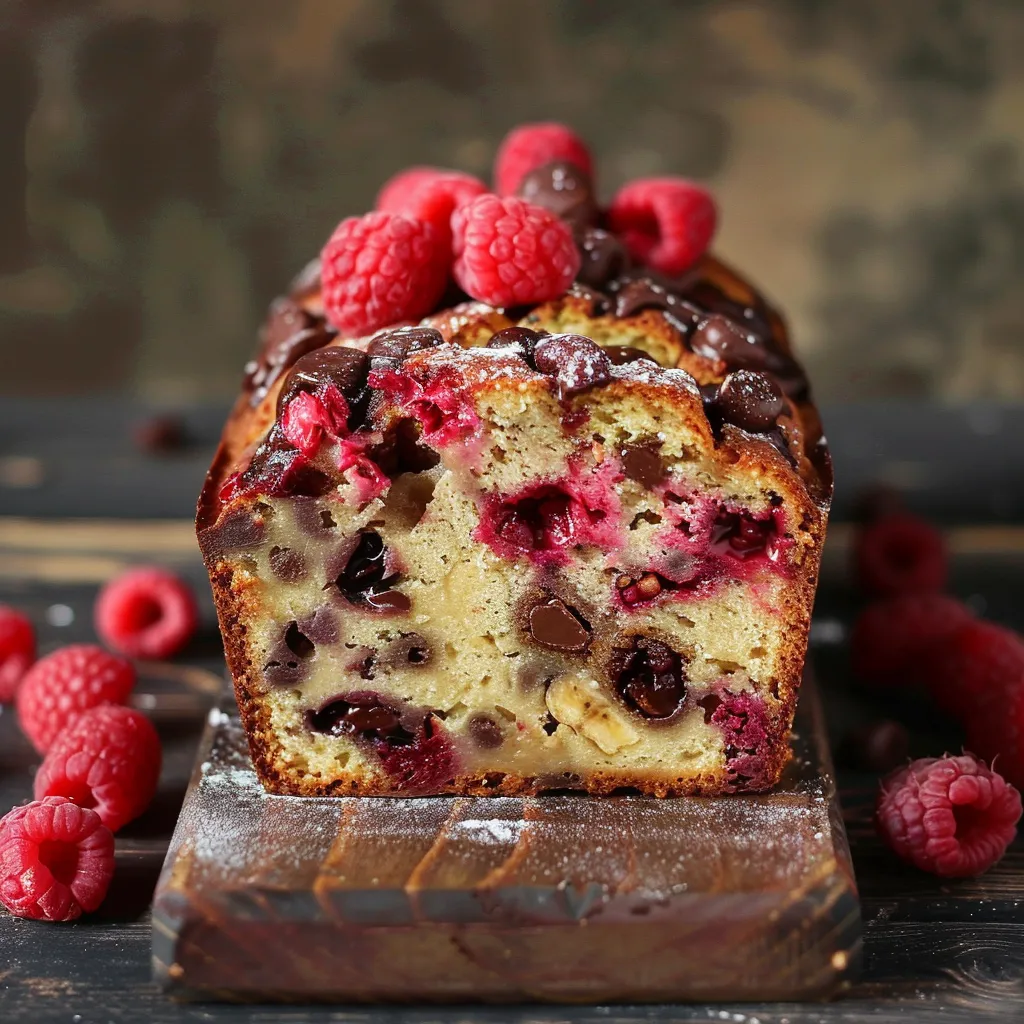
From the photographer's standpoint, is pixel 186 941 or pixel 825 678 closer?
pixel 186 941

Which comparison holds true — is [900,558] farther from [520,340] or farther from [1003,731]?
[520,340]

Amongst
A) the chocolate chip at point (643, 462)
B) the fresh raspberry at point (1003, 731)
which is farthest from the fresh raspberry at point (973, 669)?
the chocolate chip at point (643, 462)

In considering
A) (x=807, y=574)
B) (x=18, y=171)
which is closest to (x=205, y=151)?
(x=18, y=171)

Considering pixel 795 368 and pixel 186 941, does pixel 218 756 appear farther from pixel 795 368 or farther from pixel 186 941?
pixel 795 368

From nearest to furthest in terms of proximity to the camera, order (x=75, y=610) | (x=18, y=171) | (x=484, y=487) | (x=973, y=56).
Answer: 1. (x=484, y=487)
2. (x=75, y=610)
3. (x=973, y=56)
4. (x=18, y=171)

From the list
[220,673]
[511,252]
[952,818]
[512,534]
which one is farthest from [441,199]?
[952,818]

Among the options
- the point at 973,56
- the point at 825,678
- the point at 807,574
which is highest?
the point at 973,56
